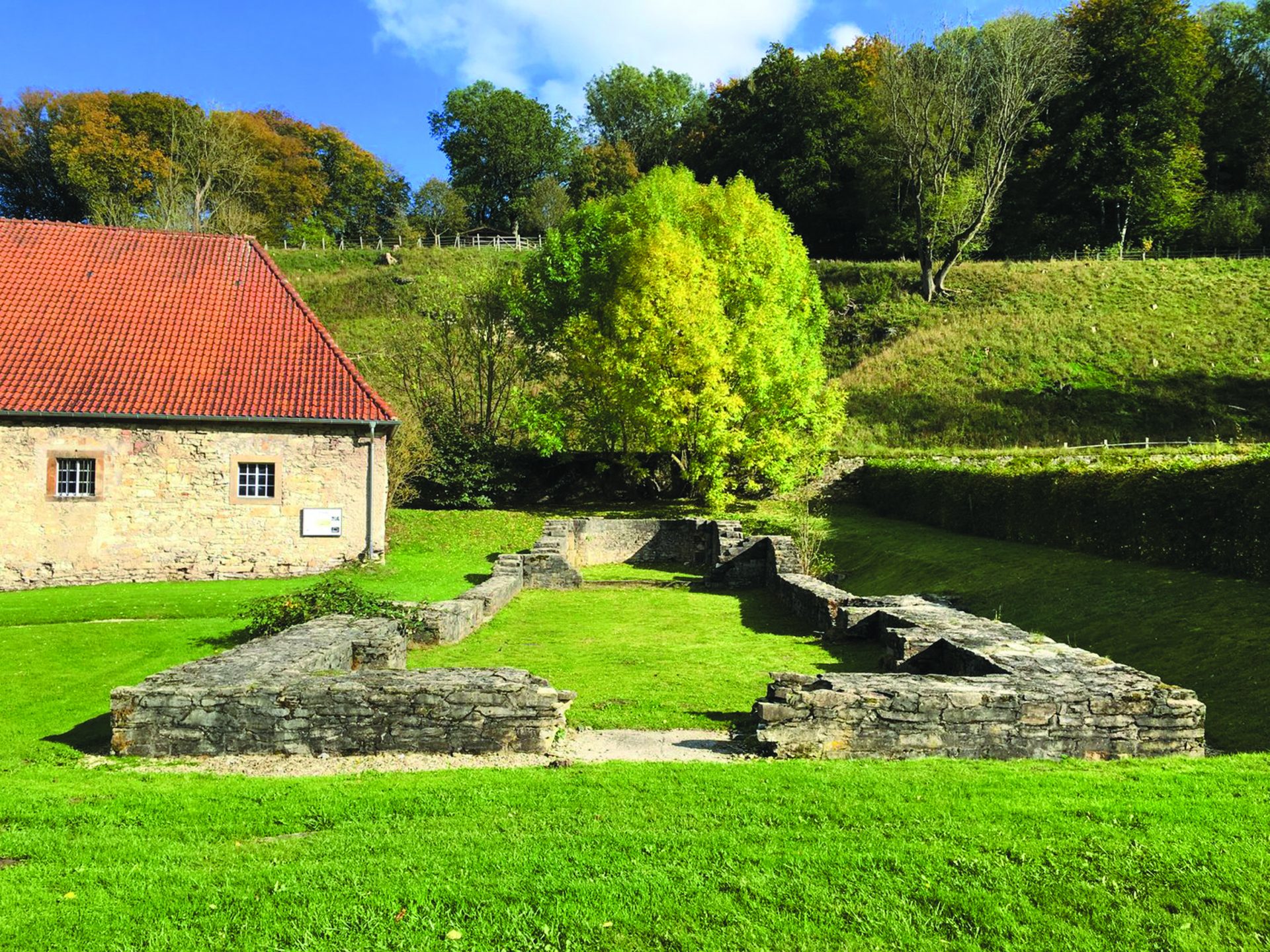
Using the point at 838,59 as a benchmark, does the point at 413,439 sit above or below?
below

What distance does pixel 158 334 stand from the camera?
68.2ft

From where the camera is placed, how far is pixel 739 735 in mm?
8508

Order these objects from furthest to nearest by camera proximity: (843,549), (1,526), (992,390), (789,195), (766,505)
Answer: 1. (789,195)
2. (992,390)
3. (766,505)
4. (843,549)
5. (1,526)

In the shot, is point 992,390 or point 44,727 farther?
point 992,390

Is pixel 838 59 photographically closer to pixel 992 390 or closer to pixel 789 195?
pixel 789 195

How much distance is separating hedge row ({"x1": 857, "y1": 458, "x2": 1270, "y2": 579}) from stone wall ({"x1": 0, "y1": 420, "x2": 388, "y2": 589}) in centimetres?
1547

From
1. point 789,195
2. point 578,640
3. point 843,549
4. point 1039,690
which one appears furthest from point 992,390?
point 1039,690

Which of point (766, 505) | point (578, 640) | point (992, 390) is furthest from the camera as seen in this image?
point (992, 390)

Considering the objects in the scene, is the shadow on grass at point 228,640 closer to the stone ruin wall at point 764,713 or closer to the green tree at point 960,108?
the stone ruin wall at point 764,713

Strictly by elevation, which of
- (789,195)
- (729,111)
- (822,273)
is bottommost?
(822,273)

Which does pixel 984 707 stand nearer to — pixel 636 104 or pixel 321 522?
pixel 321 522

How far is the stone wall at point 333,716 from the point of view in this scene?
7895mm

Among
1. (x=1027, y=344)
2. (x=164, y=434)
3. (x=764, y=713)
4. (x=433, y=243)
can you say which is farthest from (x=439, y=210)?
(x=764, y=713)

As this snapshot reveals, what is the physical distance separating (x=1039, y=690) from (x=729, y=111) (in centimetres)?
5986
